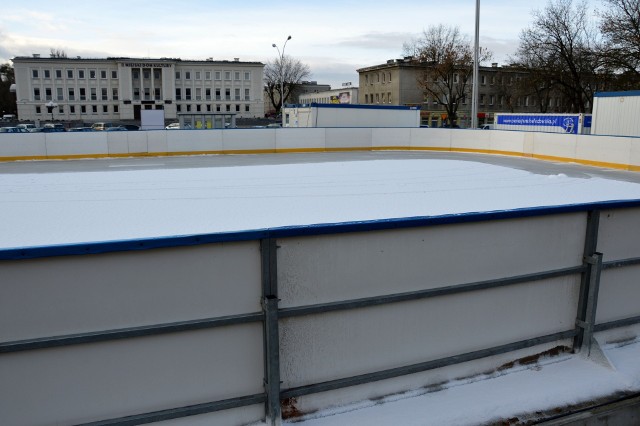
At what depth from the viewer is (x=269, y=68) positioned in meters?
102

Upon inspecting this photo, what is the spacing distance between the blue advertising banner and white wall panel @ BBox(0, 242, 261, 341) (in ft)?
102

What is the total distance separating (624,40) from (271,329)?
42.9 metres

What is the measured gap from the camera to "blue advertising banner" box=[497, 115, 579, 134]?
30.6 metres

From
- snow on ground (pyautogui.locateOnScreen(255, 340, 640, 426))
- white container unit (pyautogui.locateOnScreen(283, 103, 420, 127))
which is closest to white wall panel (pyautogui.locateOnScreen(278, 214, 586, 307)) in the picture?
snow on ground (pyautogui.locateOnScreen(255, 340, 640, 426))

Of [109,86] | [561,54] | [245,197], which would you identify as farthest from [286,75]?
[245,197]

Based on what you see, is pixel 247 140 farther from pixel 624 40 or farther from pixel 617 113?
pixel 624 40

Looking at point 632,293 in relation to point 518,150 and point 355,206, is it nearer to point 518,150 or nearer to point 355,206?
point 355,206

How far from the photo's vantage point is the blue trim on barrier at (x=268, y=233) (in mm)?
2764

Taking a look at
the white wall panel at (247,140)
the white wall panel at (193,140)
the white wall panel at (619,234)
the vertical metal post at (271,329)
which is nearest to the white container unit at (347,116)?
the white wall panel at (247,140)

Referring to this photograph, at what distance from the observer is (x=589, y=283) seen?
4.31m

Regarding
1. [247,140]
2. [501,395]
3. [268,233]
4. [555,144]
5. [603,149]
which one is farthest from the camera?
[247,140]

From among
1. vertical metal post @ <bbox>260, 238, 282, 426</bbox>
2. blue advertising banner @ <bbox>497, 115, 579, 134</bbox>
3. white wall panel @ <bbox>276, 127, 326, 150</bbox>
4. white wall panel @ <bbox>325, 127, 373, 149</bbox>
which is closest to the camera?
vertical metal post @ <bbox>260, 238, 282, 426</bbox>

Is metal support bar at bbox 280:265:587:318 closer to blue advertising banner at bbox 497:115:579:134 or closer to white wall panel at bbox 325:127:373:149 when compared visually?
white wall panel at bbox 325:127:373:149

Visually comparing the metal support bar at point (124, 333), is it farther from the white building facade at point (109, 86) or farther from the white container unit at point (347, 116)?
the white building facade at point (109, 86)
